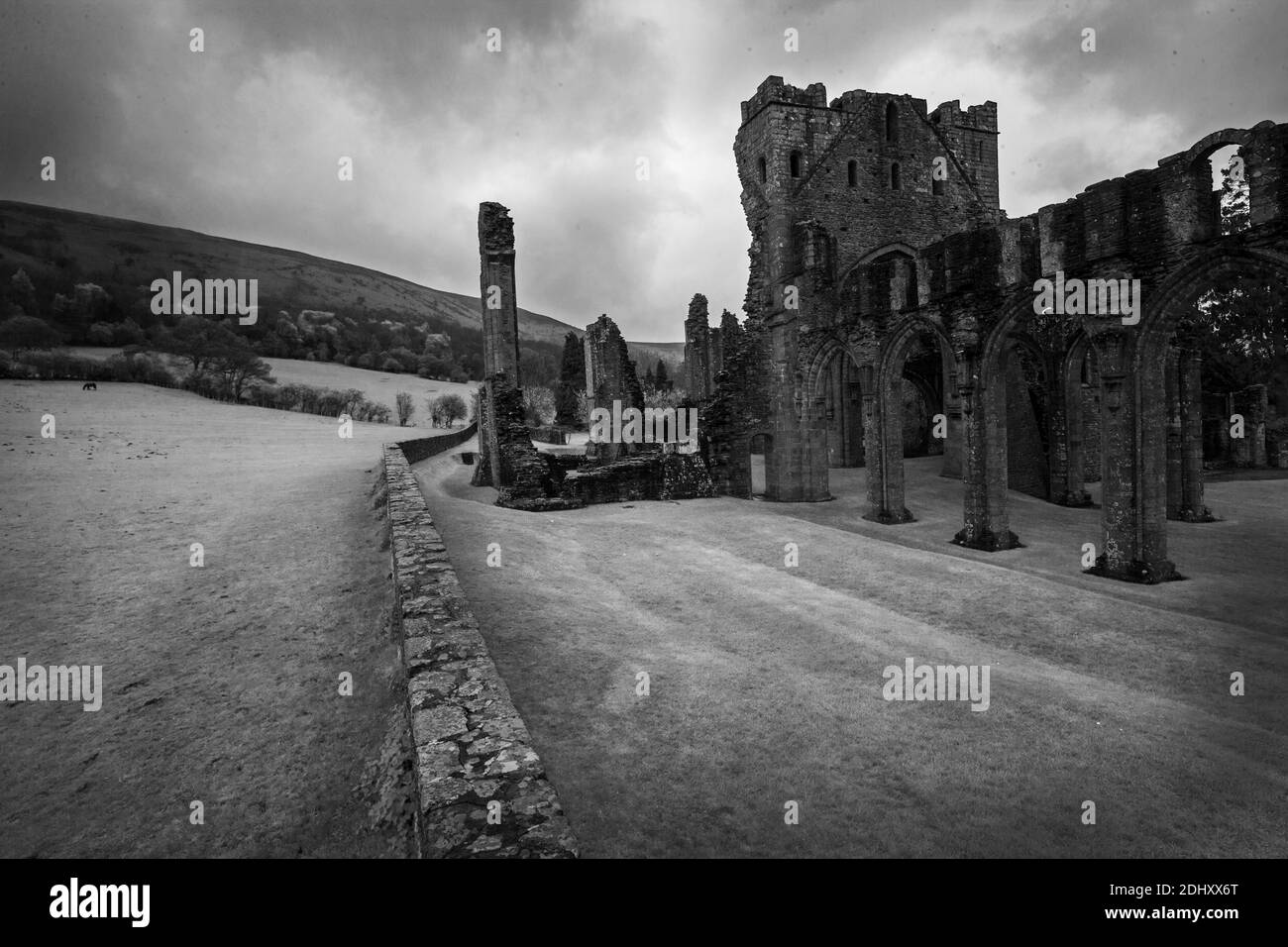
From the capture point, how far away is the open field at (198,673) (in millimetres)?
3555

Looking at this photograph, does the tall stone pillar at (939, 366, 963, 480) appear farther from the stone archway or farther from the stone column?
the stone archway

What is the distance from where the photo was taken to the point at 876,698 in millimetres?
5840

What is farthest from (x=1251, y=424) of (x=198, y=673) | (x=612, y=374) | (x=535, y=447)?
(x=198, y=673)

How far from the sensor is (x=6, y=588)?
7.40 metres

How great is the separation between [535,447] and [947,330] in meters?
12.8

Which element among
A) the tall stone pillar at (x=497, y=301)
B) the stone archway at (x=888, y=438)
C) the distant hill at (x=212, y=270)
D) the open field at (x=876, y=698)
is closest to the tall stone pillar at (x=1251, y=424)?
the stone archway at (x=888, y=438)

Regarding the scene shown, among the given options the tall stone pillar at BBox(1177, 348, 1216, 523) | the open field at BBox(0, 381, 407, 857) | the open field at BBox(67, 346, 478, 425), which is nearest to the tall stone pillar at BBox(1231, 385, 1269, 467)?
the tall stone pillar at BBox(1177, 348, 1216, 523)

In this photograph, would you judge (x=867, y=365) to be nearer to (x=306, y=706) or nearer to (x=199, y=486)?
(x=306, y=706)

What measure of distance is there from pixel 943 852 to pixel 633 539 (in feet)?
30.3
